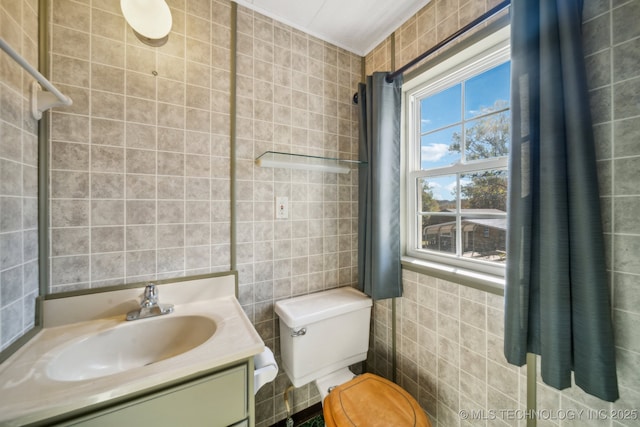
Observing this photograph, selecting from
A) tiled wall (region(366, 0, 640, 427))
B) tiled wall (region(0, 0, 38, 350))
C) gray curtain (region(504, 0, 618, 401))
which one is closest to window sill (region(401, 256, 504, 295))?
tiled wall (region(366, 0, 640, 427))

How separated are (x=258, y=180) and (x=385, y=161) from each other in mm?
751

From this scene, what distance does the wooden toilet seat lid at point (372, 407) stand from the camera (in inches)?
37.5

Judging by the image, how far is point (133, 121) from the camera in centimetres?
101

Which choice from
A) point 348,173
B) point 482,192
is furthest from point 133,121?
point 482,192

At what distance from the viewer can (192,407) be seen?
68cm

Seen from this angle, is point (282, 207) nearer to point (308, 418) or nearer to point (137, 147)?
point (137, 147)

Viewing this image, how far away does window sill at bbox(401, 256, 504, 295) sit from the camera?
96 cm

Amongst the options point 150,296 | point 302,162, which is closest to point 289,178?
point 302,162

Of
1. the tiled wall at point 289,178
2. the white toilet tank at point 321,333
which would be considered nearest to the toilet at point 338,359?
the white toilet tank at point 321,333

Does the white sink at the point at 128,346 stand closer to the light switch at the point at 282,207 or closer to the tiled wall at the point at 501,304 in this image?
the light switch at the point at 282,207

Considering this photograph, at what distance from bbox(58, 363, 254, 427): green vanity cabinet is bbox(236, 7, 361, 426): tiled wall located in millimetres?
527

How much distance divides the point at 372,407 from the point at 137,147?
1581 mm

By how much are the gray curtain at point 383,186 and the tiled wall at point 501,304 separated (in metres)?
0.15

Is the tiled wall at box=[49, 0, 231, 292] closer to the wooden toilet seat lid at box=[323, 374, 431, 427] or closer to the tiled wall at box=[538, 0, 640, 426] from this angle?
the wooden toilet seat lid at box=[323, 374, 431, 427]
